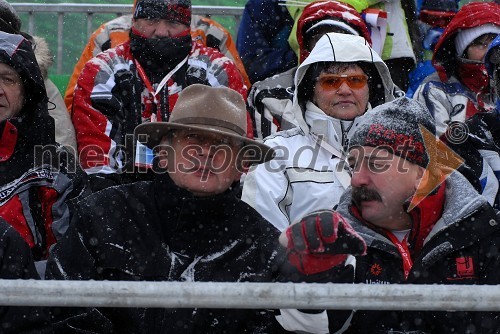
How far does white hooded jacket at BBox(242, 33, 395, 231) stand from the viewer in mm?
4453

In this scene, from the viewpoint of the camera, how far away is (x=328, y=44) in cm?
498

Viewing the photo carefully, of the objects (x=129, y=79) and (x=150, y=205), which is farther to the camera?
(x=129, y=79)

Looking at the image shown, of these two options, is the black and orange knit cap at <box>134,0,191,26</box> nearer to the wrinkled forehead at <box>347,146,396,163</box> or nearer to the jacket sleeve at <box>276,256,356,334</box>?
the wrinkled forehead at <box>347,146,396,163</box>

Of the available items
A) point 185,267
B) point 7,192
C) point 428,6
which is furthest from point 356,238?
point 428,6

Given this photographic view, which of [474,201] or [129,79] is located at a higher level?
[474,201]

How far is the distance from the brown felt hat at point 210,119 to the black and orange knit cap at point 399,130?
0.42m

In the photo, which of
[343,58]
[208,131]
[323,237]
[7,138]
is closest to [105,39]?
[343,58]

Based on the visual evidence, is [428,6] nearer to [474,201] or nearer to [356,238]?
[474,201]

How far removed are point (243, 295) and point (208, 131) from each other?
1.38 m

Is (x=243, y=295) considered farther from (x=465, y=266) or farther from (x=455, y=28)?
(x=455, y=28)

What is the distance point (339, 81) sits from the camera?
4902 millimetres

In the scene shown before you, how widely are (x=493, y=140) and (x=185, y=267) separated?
2.47 metres

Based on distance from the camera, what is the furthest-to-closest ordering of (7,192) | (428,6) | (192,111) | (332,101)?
(428,6), (332,101), (7,192), (192,111)


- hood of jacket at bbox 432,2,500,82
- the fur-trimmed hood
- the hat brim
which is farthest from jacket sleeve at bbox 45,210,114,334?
hood of jacket at bbox 432,2,500,82
